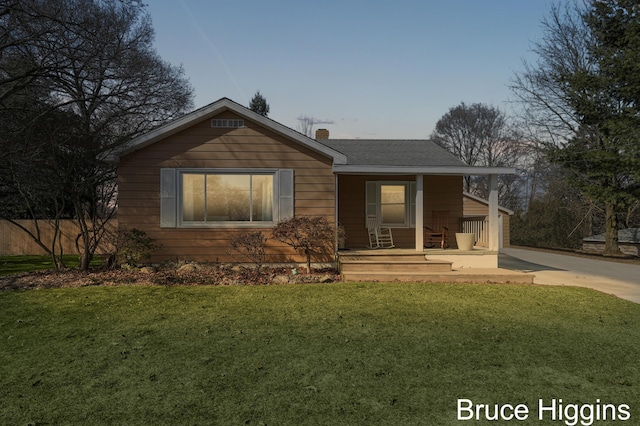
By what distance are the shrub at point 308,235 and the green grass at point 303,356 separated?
2663 mm

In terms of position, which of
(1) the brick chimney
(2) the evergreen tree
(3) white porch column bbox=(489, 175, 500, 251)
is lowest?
(3) white porch column bbox=(489, 175, 500, 251)

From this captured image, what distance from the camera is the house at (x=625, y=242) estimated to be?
22.4 meters

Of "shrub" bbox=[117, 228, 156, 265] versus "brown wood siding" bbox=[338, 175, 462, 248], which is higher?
"brown wood siding" bbox=[338, 175, 462, 248]

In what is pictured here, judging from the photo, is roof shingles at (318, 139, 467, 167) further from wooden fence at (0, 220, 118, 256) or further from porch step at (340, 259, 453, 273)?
wooden fence at (0, 220, 118, 256)

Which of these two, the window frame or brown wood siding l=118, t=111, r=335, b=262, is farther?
the window frame

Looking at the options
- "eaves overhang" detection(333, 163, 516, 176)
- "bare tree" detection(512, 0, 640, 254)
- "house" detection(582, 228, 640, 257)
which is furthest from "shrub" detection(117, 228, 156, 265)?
"house" detection(582, 228, 640, 257)

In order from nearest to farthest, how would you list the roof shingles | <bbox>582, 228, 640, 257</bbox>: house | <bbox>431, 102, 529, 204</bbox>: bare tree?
the roof shingles → <bbox>582, 228, 640, 257</bbox>: house → <bbox>431, 102, 529, 204</bbox>: bare tree

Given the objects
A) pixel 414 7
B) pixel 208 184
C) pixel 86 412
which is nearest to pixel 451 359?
pixel 86 412

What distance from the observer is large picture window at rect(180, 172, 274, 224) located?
1064 cm

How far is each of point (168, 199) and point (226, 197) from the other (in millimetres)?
1391

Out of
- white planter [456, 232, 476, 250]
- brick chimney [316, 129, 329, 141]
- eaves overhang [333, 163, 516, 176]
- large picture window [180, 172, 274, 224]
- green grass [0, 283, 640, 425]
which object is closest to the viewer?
green grass [0, 283, 640, 425]

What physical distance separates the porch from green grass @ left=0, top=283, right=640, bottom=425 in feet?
5.31

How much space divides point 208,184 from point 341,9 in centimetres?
665

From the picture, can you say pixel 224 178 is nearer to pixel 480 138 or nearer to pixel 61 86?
pixel 61 86
